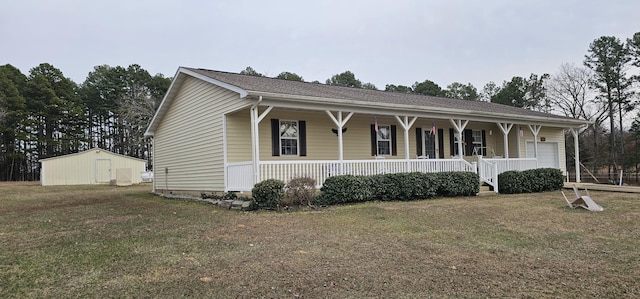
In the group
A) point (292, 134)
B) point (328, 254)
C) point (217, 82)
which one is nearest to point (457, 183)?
point (292, 134)

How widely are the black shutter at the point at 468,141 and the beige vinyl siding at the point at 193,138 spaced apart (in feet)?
35.7

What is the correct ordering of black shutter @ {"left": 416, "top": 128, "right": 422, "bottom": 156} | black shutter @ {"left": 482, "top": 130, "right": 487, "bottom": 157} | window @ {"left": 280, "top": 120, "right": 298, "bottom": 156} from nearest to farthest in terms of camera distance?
window @ {"left": 280, "top": 120, "right": 298, "bottom": 156} → black shutter @ {"left": 416, "top": 128, "right": 422, "bottom": 156} → black shutter @ {"left": 482, "top": 130, "right": 487, "bottom": 157}

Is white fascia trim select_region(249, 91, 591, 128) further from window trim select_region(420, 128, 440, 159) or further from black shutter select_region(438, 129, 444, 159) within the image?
window trim select_region(420, 128, 440, 159)

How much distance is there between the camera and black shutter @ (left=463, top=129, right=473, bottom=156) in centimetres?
1734

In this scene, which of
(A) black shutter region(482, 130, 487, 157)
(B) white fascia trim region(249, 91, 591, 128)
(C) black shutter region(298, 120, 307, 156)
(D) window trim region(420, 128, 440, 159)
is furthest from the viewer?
(A) black shutter region(482, 130, 487, 157)

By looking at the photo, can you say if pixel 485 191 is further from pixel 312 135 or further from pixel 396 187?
pixel 312 135

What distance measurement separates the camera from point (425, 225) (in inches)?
285

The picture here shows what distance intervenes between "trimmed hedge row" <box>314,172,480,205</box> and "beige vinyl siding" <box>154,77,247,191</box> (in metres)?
3.39

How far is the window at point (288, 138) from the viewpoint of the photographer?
490 inches

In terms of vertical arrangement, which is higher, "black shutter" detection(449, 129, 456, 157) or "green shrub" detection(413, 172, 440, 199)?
"black shutter" detection(449, 129, 456, 157)

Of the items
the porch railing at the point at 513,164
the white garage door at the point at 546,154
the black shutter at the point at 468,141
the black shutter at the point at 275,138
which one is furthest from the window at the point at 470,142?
the black shutter at the point at 275,138

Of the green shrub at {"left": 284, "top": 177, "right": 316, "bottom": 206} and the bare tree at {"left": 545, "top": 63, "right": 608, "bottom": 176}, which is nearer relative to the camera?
the green shrub at {"left": 284, "top": 177, "right": 316, "bottom": 206}

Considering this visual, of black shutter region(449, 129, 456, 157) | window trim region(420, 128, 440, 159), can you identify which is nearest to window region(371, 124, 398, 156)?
window trim region(420, 128, 440, 159)

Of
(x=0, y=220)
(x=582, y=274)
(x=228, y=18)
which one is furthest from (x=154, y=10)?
(x=582, y=274)
